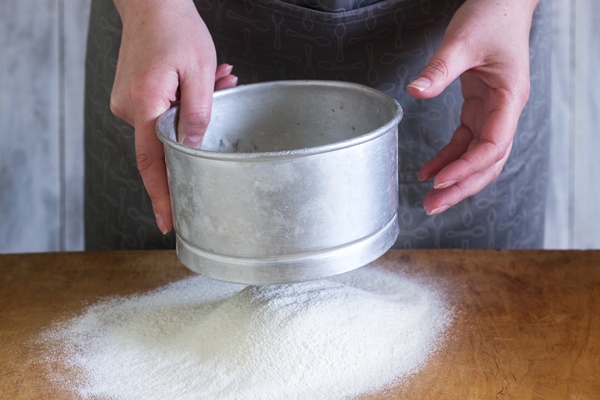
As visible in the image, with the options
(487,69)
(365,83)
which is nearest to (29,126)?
(365,83)

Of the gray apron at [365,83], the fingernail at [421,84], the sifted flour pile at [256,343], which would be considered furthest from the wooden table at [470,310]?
the fingernail at [421,84]

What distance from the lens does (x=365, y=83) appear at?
3.13 feet

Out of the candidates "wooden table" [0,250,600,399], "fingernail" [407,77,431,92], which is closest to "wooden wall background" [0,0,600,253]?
"wooden table" [0,250,600,399]

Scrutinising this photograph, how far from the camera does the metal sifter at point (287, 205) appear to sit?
1.82ft

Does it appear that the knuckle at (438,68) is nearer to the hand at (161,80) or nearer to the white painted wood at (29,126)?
the hand at (161,80)

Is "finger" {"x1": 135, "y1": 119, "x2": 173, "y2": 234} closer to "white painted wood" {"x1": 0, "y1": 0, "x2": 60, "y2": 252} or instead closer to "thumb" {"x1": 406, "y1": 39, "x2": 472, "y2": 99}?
"thumb" {"x1": 406, "y1": 39, "x2": 472, "y2": 99}

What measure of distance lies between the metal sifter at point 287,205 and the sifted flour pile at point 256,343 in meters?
0.12

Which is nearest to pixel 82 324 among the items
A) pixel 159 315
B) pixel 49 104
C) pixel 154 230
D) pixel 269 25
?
pixel 159 315

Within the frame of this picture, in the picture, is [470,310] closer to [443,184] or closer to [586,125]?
[443,184]

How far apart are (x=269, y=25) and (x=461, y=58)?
0.91 feet

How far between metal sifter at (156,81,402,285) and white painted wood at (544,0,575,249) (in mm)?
1058

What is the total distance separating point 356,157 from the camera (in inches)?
22.2

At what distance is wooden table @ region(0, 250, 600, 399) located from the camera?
2.21ft

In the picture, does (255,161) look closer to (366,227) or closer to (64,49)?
(366,227)
